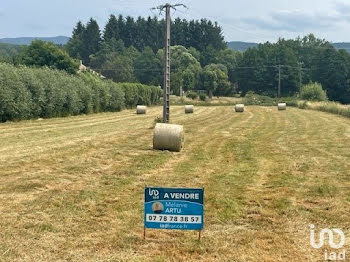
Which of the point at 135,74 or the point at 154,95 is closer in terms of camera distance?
the point at 154,95

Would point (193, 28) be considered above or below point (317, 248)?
above

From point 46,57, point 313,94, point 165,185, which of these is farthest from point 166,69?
point 46,57

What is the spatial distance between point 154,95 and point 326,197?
6999 cm

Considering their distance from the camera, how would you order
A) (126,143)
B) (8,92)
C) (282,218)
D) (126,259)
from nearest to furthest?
(126,259)
(282,218)
(126,143)
(8,92)

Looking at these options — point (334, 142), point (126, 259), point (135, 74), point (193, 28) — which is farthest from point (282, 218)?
point (193, 28)

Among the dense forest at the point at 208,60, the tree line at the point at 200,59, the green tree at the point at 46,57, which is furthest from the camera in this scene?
the dense forest at the point at 208,60

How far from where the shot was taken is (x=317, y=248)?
7137 millimetres

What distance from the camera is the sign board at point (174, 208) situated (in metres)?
6.96

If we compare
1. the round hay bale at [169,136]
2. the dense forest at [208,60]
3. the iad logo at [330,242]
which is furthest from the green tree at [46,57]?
the iad logo at [330,242]

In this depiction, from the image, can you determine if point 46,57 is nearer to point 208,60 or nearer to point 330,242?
point 208,60

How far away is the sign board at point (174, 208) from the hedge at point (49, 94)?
89.3ft

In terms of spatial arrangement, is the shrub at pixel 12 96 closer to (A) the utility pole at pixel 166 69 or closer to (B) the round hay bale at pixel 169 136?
(A) the utility pole at pixel 166 69

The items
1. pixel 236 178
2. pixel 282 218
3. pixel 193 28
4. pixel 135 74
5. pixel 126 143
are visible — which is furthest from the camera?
pixel 193 28

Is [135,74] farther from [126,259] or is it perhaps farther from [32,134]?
[126,259]
